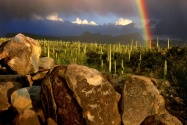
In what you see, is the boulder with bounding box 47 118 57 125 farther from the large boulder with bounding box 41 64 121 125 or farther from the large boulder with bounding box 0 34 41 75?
the large boulder with bounding box 0 34 41 75

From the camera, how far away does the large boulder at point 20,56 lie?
27.5 m

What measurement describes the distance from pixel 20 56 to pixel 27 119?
12.7m

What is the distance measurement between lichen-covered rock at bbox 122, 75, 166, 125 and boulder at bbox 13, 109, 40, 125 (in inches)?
163

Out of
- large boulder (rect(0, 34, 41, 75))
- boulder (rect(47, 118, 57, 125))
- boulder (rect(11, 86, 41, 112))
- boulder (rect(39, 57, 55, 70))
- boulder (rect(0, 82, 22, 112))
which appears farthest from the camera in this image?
boulder (rect(39, 57, 55, 70))

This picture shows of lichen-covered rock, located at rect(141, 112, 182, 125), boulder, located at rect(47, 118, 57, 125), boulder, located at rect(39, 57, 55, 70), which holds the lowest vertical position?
boulder, located at rect(47, 118, 57, 125)

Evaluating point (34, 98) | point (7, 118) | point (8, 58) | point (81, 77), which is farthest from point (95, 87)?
A: point (8, 58)

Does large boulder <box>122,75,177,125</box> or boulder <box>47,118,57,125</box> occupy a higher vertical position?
large boulder <box>122,75,177,125</box>

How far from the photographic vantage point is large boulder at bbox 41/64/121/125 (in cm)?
1482

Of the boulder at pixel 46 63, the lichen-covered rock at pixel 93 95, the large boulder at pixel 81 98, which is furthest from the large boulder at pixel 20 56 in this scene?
the lichen-covered rock at pixel 93 95

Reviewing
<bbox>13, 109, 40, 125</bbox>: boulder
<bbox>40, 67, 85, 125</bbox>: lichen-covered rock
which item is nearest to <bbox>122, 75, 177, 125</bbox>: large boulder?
<bbox>40, 67, 85, 125</bbox>: lichen-covered rock

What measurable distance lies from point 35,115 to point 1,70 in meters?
13.5

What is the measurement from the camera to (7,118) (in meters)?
18.3

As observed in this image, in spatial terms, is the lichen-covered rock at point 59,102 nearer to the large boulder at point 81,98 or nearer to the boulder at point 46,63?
the large boulder at point 81,98

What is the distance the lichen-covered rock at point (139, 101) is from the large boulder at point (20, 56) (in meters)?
13.7
